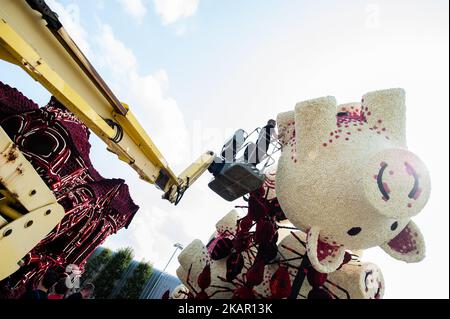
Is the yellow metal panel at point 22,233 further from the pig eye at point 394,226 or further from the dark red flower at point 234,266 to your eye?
the pig eye at point 394,226

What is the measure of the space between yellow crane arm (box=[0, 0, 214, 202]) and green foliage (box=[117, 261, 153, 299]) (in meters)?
22.3

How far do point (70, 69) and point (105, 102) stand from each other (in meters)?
0.52

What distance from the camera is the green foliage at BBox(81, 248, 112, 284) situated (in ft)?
72.7

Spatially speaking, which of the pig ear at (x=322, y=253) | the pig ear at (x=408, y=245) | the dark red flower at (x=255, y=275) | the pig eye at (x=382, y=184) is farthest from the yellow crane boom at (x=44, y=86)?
the pig ear at (x=408, y=245)

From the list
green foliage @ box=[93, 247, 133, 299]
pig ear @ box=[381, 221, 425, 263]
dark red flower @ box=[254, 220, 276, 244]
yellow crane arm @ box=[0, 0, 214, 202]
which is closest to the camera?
yellow crane arm @ box=[0, 0, 214, 202]

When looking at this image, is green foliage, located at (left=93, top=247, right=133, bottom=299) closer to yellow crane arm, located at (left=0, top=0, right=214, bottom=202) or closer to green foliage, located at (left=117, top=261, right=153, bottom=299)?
green foliage, located at (left=117, top=261, right=153, bottom=299)

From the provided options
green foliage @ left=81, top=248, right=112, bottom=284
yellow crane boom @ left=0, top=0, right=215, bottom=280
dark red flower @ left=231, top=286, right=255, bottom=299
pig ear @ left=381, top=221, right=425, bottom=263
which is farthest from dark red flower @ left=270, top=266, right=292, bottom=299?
green foliage @ left=81, top=248, right=112, bottom=284

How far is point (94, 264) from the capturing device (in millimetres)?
23094

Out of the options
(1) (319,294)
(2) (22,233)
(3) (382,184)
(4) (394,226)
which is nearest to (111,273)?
(1) (319,294)

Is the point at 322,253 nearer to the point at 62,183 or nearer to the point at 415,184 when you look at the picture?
the point at 415,184

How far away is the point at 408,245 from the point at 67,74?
441 cm

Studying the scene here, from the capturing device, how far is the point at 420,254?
10.7 ft
